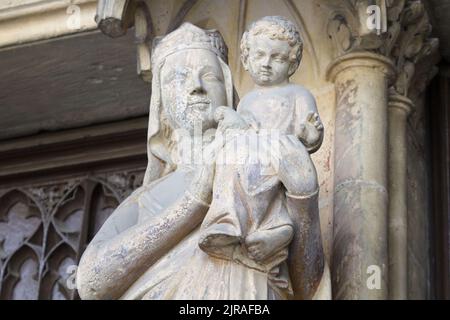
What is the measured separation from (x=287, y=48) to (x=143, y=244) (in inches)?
23.0

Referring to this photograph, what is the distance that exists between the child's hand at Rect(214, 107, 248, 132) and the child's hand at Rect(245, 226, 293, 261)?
0.98ft

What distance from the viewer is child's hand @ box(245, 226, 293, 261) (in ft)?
12.5

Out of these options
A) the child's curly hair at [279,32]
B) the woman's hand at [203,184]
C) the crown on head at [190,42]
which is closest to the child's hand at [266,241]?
the woman's hand at [203,184]

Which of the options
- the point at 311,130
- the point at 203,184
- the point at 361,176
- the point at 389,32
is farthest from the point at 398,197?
the point at 203,184

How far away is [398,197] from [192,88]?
2.20 ft

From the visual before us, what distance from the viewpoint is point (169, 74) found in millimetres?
4332

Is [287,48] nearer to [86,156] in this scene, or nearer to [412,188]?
[412,188]

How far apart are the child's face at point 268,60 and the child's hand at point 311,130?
0.17m

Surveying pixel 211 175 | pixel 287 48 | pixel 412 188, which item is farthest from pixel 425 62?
pixel 211 175

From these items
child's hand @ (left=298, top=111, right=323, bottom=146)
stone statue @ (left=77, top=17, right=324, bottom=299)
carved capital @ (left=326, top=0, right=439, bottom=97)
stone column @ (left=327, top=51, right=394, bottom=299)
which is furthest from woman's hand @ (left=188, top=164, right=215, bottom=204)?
carved capital @ (left=326, top=0, right=439, bottom=97)

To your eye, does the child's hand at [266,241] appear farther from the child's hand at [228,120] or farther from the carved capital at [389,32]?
the carved capital at [389,32]

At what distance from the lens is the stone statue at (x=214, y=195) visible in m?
3.86

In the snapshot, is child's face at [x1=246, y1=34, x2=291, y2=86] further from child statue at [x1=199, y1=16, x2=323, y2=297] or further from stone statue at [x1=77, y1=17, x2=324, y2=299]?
child statue at [x1=199, y1=16, x2=323, y2=297]

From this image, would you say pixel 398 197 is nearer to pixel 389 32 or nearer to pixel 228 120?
pixel 389 32
